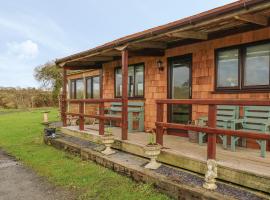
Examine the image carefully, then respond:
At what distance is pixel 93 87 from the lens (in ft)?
41.2

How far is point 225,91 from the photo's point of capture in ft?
19.4

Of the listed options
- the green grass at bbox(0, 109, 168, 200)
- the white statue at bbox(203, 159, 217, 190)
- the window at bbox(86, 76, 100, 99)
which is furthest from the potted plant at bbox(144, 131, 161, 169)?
the window at bbox(86, 76, 100, 99)

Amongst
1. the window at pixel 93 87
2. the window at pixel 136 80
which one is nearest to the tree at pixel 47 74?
the window at pixel 93 87

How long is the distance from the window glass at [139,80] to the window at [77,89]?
5818 millimetres

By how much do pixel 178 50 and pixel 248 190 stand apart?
13.9 feet

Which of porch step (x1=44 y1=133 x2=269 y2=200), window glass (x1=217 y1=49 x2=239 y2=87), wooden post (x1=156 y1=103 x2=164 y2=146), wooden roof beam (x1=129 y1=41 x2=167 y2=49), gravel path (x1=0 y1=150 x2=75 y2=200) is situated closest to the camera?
porch step (x1=44 y1=133 x2=269 y2=200)

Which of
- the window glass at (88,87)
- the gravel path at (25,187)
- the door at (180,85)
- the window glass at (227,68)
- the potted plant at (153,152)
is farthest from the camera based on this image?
the window glass at (88,87)

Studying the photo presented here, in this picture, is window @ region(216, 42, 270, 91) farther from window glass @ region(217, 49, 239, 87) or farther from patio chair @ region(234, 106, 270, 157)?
patio chair @ region(234, 106, 270, 157)

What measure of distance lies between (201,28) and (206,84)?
175 centimetres

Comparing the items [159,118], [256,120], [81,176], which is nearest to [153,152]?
[159,118]

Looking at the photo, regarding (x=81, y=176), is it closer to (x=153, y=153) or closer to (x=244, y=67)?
(x=153, y=153)

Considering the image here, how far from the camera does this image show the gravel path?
14.4 ft

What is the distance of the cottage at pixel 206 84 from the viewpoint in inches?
160

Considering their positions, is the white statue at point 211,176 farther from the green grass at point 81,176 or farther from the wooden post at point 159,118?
the wooden post at point 159,118
